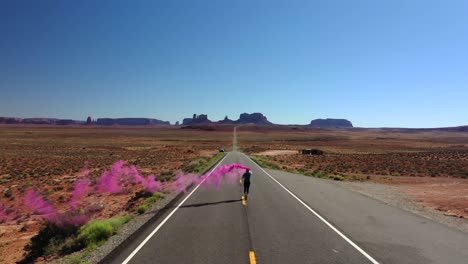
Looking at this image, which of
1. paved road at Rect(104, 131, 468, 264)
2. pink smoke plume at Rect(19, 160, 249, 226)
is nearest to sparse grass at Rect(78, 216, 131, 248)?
paved road at Rect(104, 131, 468, 264)

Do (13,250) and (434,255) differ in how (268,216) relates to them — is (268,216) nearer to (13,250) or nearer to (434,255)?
(434,255)

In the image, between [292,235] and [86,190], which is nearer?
[292,235]

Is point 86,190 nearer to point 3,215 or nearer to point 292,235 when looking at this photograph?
point 3,215

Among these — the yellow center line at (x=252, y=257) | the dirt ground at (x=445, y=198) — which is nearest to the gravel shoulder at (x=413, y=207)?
the dirt ground at (x=445, y=198)

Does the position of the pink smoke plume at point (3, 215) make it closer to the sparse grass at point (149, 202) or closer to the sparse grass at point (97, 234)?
the sparse grass at point (149, 202)

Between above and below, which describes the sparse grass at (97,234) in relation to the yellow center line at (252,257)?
below

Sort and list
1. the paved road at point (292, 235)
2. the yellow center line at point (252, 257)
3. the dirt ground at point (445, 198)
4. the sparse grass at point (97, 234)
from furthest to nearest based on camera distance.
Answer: the dirt ground at point (445, 198) → the sparse grass at point (97, 234) → the paved road at point (292, 235) → the yellow center line at point (252, 257)

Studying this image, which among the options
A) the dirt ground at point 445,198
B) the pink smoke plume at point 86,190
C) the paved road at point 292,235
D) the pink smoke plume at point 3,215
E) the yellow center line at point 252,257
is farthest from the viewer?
the pink smoke plume at point 3,215

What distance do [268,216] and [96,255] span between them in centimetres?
711

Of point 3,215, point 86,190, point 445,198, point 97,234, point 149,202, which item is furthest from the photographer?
point 86,190

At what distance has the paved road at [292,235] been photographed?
9289 millimetres

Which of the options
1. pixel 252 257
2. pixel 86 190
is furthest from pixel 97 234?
pixel 86 190

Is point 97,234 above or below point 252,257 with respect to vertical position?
below

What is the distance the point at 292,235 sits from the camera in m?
11.5
